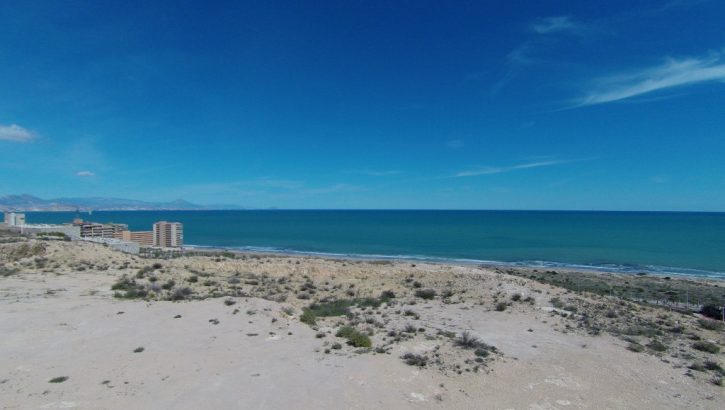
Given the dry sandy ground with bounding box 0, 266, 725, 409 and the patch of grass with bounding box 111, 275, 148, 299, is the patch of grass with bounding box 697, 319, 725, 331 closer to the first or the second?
the dry sandy ground with bounding box 0, 266, 725, 409

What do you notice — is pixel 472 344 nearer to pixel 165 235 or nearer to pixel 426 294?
pixel 426 294

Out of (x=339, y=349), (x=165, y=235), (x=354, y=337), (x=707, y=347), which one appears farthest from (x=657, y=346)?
(x=165, y=235)

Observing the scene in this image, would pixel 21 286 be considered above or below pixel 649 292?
above

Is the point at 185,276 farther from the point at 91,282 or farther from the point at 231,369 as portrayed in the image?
the point at 231,369

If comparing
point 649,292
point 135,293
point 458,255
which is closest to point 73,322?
point 135,293

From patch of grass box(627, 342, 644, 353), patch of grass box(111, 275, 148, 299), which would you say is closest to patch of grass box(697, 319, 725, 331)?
patch of grass box(627, 342, 644, 353)

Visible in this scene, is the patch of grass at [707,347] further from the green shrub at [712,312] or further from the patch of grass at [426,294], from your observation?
the patch of grass at [426,294]
